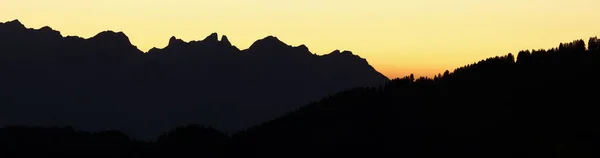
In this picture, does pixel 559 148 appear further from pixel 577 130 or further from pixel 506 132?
pixel 506 132

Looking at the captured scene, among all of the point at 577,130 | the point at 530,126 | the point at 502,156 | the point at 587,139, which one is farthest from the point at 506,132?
the point at 587,139

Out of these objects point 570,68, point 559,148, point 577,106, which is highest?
point 570,68

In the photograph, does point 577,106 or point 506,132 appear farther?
point 506,132

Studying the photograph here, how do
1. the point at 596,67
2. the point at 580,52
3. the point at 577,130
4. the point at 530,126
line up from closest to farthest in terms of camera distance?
1. the point at 577,130
2. the point at 530,126
3. the point at 596,67
4. the point at 580,52

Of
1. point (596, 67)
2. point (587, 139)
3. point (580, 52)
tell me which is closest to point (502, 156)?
point (587, 139)

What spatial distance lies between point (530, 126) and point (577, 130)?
2516 centimetres

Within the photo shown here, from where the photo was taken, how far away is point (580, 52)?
649 feet

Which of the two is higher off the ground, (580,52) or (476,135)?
(580,52)

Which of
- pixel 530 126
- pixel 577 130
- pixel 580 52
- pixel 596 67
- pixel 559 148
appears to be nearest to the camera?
pixel 559 148

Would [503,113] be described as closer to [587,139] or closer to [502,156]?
[502,156]

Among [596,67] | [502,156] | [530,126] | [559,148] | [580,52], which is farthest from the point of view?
[580,52]

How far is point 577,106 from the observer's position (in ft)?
536

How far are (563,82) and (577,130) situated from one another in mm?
42418

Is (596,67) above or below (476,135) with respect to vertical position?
above
